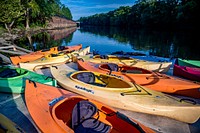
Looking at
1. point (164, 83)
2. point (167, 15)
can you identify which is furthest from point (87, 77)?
point (167, 15)

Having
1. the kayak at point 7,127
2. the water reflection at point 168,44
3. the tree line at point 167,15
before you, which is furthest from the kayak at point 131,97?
the tree line at point 167,15

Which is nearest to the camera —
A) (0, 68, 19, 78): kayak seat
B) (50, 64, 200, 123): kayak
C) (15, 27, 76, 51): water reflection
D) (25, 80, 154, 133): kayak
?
(25, 80, 154, 133): kayak

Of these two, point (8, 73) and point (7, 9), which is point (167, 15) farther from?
point (8, 73)

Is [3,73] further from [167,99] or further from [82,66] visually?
[167,99]

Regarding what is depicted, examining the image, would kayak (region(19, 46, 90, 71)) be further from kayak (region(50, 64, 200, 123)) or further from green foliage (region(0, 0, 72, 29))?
green foliage (region(0, 0, 72, 29))

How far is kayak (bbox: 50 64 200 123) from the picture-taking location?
4414 mm

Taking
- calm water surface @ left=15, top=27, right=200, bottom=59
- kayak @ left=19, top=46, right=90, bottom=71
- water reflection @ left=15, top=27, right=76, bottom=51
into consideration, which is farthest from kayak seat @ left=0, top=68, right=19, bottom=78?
water reflection @ left=15, top=27, right=76, bottom=51

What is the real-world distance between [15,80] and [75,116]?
346cm

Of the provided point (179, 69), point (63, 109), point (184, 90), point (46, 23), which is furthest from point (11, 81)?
point (46, 23)

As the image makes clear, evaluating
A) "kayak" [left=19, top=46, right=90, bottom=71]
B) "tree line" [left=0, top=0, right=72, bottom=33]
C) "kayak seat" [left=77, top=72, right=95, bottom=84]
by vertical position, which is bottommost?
"kayak" [left=19, top=46, right=90, bottom=71]

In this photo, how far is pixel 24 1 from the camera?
29.9 metres

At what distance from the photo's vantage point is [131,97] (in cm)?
484

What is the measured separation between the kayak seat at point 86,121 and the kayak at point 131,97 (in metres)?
1.49

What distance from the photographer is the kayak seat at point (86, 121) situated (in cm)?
329
